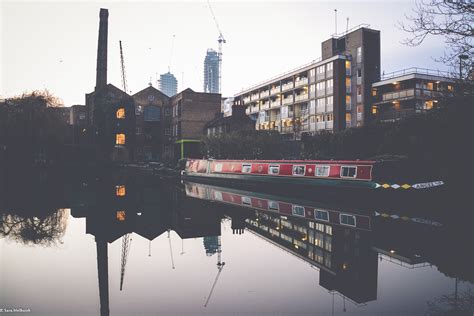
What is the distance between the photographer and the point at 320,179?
816 inches

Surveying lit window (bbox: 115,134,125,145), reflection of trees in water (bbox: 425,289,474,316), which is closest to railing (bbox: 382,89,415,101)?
lit window (bbox: 115,134,125,145)

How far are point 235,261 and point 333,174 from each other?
13174mm

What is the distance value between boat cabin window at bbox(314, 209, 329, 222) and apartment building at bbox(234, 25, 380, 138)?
28.9 metres

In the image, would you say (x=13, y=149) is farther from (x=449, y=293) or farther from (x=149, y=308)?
(x=449, y=293)

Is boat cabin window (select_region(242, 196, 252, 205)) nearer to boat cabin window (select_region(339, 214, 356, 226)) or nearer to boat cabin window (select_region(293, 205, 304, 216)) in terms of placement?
boat cabin window (select_region(293, 205, 304, 216))

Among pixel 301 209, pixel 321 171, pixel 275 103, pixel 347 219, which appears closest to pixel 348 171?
pixel 321 171

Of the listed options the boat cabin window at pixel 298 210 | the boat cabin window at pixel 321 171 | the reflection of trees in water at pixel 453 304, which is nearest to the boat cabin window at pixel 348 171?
the boat cabin window at pixel 321 171

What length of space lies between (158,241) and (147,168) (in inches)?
1443

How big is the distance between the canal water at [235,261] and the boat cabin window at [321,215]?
156 millimetres

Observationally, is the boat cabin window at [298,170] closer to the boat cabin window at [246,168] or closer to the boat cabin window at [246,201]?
the boat cabin window at [246,201]

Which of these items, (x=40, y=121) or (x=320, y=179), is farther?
(x=40, y=121)

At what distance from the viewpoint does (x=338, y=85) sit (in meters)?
46.4

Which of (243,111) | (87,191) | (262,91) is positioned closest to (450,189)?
(87,191)

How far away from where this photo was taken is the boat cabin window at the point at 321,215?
43.5ft
